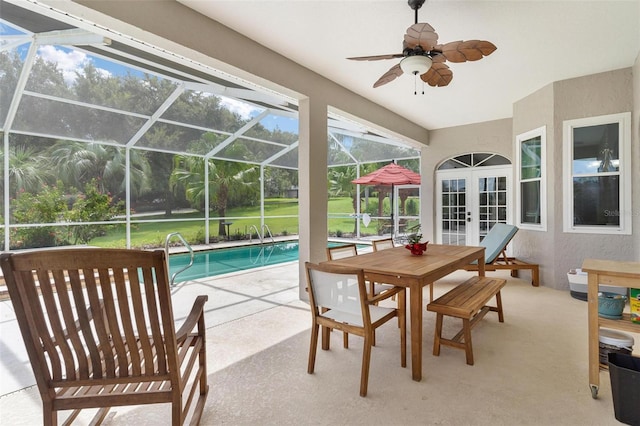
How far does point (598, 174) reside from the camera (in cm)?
435

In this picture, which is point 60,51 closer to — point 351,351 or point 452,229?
point 351,351

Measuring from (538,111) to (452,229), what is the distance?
10.5 feet

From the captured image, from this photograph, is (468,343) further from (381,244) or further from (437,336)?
(381,244)

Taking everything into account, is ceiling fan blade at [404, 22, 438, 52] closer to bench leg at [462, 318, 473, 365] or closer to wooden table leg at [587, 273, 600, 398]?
wooden table leg at [587, 273, 600, 398]

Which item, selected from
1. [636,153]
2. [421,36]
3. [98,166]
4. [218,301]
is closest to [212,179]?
[98,166]

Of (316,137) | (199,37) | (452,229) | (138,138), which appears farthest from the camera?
(452,229)

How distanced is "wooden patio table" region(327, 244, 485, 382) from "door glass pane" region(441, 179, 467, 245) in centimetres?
399

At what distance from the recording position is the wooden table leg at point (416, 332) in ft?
7.26

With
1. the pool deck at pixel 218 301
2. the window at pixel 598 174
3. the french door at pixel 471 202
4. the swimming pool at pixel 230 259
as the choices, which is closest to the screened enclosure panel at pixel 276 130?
the swimming pool at pixel 230 259

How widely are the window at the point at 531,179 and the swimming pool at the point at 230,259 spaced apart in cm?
472

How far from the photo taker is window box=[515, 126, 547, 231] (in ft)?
16.0

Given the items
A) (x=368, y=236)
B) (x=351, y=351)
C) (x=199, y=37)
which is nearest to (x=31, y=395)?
(x=351, y=351)

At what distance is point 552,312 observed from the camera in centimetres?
366

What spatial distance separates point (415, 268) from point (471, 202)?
538cm
